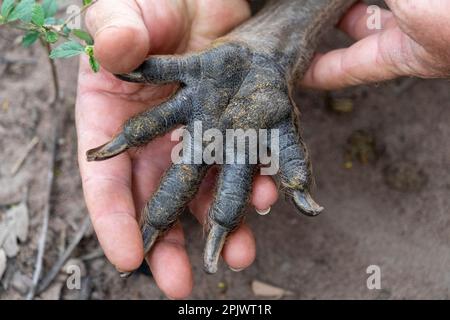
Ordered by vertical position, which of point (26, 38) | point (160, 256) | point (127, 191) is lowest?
point (160, 256)

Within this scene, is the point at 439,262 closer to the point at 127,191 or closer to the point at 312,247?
the point at 312,247

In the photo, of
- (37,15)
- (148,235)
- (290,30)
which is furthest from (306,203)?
(37,15)

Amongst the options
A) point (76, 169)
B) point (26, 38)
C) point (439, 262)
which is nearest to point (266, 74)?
point (26, 38)

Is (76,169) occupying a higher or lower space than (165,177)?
lower

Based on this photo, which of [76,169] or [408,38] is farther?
[76,169]

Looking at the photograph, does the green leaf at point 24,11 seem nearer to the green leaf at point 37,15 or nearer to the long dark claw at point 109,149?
the green leaf at point 37,15

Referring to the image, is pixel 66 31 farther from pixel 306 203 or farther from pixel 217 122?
pixel 306 203
